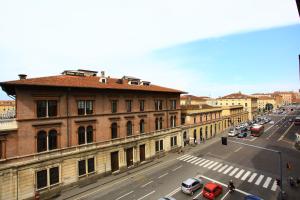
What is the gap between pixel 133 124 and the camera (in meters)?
39.5

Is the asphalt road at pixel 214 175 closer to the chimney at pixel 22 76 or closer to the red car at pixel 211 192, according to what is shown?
the red car at pixel 211 192

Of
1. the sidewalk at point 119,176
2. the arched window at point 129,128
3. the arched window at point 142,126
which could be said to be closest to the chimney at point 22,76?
the sidewalk at point 119,176

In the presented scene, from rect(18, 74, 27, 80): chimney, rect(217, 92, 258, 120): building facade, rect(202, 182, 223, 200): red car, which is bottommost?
rect(202, 182, 223, 200): red car

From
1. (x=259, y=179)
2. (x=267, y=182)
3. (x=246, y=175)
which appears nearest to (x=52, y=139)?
(x=246, y=175)

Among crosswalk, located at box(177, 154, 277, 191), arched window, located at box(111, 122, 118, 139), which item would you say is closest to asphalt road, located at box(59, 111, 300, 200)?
crosswalk, located at box(177, 154, 277, 191)

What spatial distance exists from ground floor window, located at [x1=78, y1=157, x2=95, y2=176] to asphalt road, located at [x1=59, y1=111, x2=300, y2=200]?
11.0 feet

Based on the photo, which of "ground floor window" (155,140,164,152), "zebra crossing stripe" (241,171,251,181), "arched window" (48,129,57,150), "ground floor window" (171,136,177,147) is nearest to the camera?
"arched window" (48,129,57,150)

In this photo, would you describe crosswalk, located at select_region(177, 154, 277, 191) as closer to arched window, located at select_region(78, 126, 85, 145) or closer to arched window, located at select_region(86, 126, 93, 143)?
arched window, located at select_region(86, 126, 93, 143)

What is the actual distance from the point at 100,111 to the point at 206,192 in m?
19.3

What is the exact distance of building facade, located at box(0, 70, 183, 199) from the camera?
2547 centimetres

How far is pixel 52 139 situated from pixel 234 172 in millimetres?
27939

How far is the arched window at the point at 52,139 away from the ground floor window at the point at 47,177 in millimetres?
2799

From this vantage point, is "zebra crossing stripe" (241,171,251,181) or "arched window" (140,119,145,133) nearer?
"zebra crossing stripe" (241,171,251,181)

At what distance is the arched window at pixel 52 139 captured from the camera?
2841 centimetres
